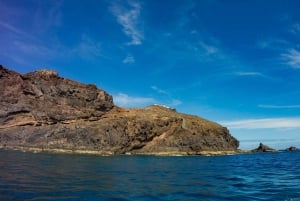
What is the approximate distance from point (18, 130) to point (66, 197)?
12542cm

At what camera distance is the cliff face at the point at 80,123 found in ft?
454

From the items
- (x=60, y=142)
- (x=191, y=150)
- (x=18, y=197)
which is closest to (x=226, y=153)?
(x=191, y=150)

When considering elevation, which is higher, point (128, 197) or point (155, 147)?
point (155, 147)

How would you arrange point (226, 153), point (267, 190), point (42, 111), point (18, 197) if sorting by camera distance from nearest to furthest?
point (18, 197) → point (267, 190) → point (42, 111) → point (226, 153)

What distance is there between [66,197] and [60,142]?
390 ft

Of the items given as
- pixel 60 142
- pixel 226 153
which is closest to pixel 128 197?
pixel 60 142

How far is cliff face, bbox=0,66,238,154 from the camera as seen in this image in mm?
138250

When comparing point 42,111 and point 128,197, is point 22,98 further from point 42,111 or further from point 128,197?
point 128,197

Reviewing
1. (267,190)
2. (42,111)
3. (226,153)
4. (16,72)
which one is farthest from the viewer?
(226,153)

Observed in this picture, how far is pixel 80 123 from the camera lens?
146375 mm

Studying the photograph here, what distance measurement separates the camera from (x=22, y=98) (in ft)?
493

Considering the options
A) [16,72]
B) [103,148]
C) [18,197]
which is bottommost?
[18,197]

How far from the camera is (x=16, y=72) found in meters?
162

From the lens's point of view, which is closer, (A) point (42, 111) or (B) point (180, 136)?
(A) point (42, 111)
